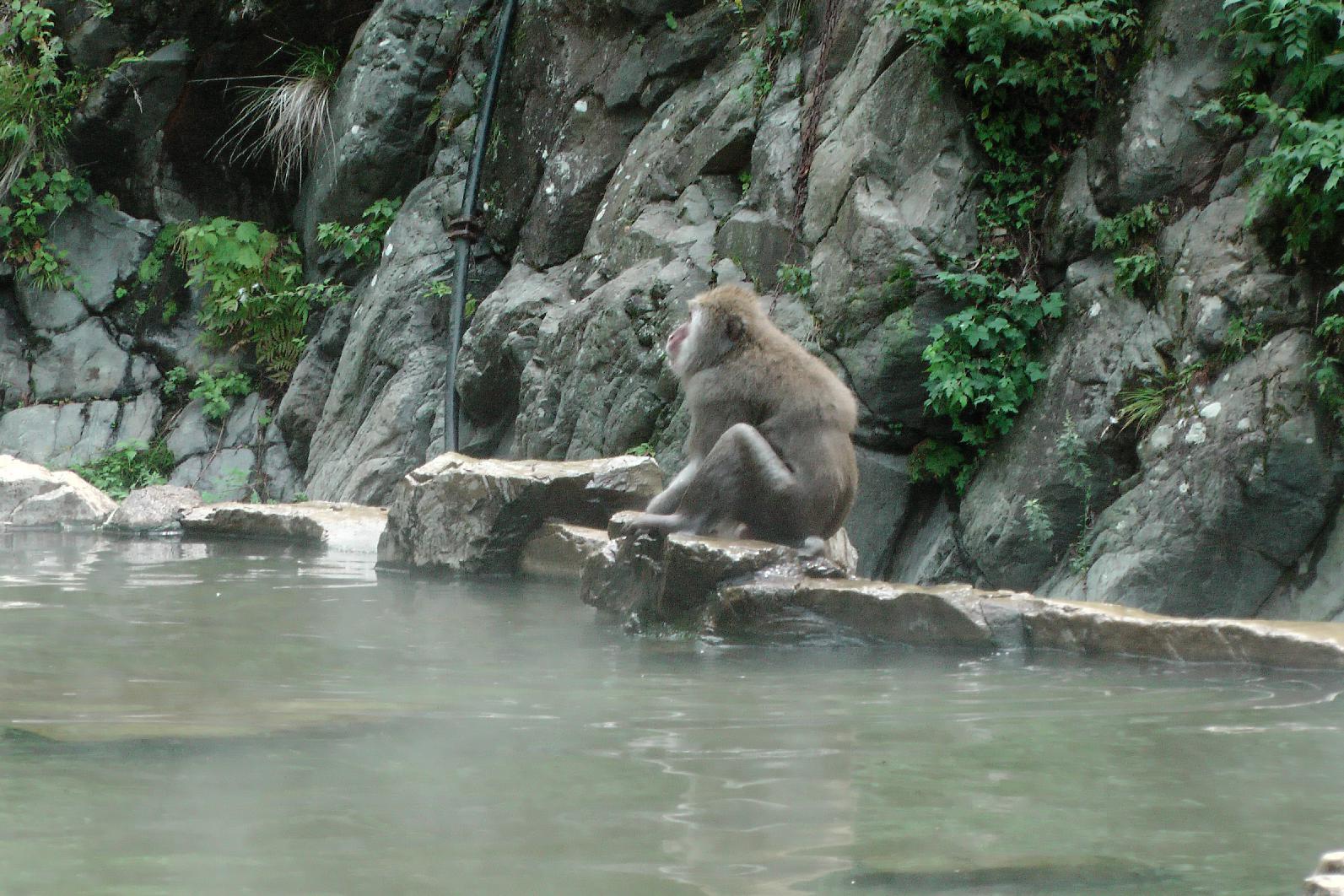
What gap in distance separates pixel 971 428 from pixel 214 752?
5.60 meters

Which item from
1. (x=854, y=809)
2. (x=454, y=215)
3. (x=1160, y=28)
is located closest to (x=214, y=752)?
(x=854, y=809)

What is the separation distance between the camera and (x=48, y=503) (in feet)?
32.0

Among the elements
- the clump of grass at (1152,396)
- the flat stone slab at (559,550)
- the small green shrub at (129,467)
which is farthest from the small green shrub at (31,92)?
the clump of grass at (1152,396)

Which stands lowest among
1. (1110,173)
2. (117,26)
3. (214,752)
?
(214,752)

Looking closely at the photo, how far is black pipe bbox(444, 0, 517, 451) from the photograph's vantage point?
37.2 ft

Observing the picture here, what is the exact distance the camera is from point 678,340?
244 inches

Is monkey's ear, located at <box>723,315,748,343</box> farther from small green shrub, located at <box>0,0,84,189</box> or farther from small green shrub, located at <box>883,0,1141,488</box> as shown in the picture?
small green shrub, located at <box>0,0,84,189</box>

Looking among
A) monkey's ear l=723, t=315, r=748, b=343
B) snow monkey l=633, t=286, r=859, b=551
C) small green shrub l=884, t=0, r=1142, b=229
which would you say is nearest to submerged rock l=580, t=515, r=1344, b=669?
snow monkey l=633, t=286, r=859, b=551

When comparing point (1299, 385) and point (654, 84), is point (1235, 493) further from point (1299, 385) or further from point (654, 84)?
point (654, 84)

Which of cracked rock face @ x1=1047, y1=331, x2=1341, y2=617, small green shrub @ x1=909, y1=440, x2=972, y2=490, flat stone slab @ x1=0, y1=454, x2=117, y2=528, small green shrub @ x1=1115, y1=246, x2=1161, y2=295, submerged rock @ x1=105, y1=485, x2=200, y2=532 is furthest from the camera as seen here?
flat stone slab @ x1=0, y1=454, x2=117, y2=528

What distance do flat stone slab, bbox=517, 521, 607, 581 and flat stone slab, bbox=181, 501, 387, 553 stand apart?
3.98ft

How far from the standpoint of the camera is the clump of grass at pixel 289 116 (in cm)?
1348

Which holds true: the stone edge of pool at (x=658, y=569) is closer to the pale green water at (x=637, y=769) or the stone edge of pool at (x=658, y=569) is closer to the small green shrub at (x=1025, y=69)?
the pale green water at (x=637, y=769)

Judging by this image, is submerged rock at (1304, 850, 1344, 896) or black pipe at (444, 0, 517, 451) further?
black pipe at (444, 0, 517, 451)
